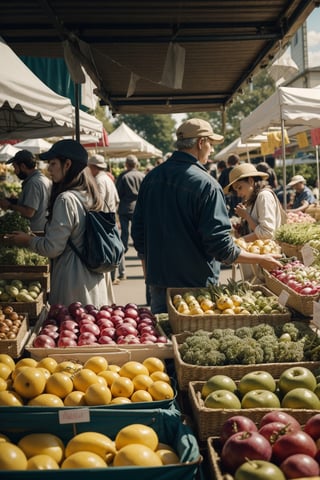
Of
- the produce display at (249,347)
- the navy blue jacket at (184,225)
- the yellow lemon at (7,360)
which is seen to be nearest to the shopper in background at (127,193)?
the navy blue jacket at (184,225)

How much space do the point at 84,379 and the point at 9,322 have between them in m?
1.04

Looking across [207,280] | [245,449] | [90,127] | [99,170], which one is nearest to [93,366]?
[245,449]

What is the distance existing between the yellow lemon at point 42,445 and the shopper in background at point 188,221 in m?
2.03

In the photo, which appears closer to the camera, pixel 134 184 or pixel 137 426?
pixel 137 426

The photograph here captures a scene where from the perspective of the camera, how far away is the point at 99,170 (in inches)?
431

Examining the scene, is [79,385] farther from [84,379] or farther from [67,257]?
[67,257]

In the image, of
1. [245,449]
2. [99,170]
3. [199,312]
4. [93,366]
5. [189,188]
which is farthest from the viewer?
[99,170]

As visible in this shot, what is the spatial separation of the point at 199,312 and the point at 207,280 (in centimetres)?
70

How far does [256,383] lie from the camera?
9.17 ft

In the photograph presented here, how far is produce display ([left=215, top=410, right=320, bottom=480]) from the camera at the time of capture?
6.66ft

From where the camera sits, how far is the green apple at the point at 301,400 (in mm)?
2614

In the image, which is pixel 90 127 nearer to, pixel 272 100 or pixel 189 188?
pixel 272 100

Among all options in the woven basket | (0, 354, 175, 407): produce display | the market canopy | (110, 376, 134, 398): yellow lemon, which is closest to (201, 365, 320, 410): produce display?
(0, 354, 175, 407): produce display

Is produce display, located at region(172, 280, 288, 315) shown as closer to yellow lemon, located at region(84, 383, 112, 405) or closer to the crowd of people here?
the crowd of people
